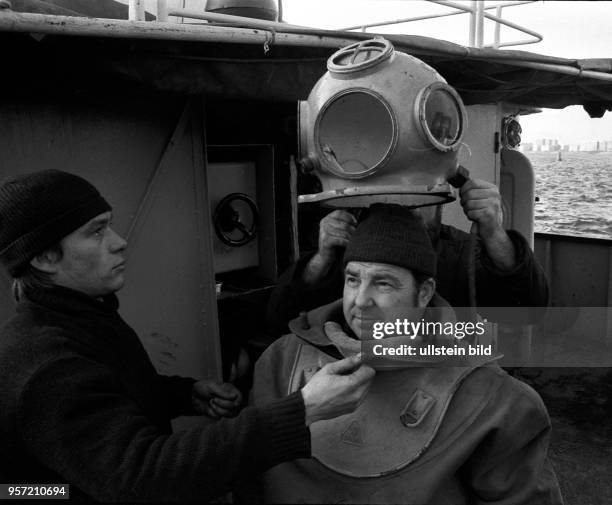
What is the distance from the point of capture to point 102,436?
1536 millimetres

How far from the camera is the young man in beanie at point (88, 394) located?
153 cm

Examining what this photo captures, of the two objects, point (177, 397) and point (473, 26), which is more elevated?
point (473, 26)

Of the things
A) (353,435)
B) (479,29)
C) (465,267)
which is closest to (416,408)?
(353,435)

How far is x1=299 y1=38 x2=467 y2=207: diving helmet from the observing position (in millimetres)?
2010

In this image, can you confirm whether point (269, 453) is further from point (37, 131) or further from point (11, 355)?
point (37, 131)

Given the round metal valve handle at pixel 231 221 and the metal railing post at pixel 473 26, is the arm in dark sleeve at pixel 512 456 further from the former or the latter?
the metal railing post at pixel 473 26

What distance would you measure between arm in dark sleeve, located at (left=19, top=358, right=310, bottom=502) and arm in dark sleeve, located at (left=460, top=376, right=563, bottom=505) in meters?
0.60

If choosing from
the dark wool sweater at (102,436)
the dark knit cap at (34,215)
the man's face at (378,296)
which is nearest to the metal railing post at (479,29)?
the man's face at (378,296)

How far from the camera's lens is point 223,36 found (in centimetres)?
278

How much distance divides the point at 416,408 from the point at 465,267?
1067 millimetres

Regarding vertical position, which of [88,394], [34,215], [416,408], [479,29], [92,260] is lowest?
[416,408]

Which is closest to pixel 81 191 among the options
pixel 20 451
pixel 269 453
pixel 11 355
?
pixel 11 355

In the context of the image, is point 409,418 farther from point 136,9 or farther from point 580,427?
point 580,427

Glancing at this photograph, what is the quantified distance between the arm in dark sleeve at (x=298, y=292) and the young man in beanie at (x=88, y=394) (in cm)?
88
